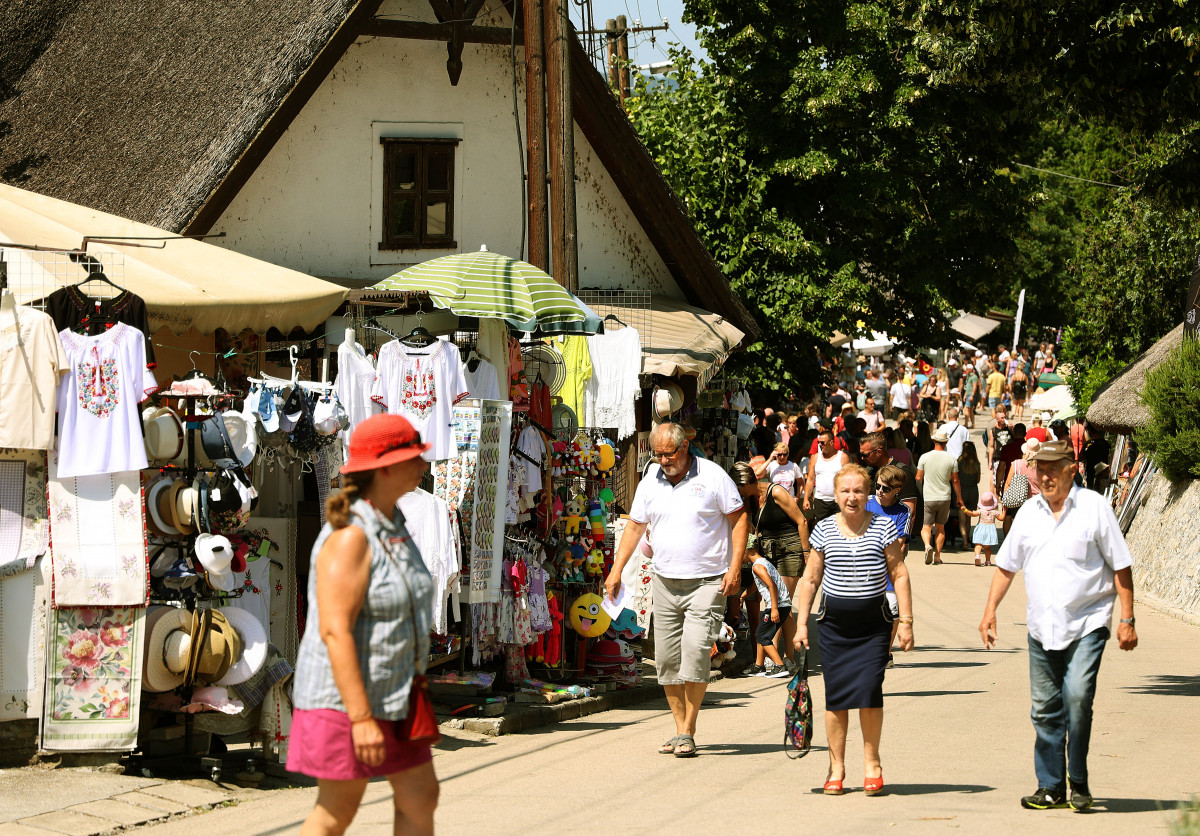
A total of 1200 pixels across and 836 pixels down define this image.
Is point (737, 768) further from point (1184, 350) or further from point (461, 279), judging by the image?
point (1184, 350)

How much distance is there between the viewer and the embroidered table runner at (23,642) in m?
7.84

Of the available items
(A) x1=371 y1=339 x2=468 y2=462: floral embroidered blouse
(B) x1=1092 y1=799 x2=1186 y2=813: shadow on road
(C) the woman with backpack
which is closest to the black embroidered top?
(A) x1=371 y1=339 x2=468 y2=462: floral embroidered blouse

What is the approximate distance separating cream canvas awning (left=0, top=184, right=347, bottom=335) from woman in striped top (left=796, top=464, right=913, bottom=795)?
167 inches

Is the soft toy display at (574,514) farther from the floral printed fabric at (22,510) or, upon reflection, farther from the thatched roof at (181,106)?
the thatched roof at (181,106)

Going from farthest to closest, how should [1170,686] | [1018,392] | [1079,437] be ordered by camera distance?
[1018,392] < [1079,437] < [1170,686]

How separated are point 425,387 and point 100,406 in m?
2.58

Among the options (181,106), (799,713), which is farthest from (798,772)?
(181,106)

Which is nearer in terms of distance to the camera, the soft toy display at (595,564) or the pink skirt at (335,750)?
the pink skirt at (335,750)

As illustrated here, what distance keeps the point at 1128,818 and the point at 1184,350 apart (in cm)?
1132

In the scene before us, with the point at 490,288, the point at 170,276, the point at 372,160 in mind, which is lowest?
the point at 170,276

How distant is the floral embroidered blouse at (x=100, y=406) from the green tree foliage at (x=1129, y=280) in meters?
20.6

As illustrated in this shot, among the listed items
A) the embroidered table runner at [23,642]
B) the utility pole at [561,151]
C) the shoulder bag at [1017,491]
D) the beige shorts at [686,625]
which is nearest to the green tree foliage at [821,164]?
the shoulder bag at [1017,491]

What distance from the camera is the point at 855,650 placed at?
772cm

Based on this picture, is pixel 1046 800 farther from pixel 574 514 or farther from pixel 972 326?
pixel 972 326
